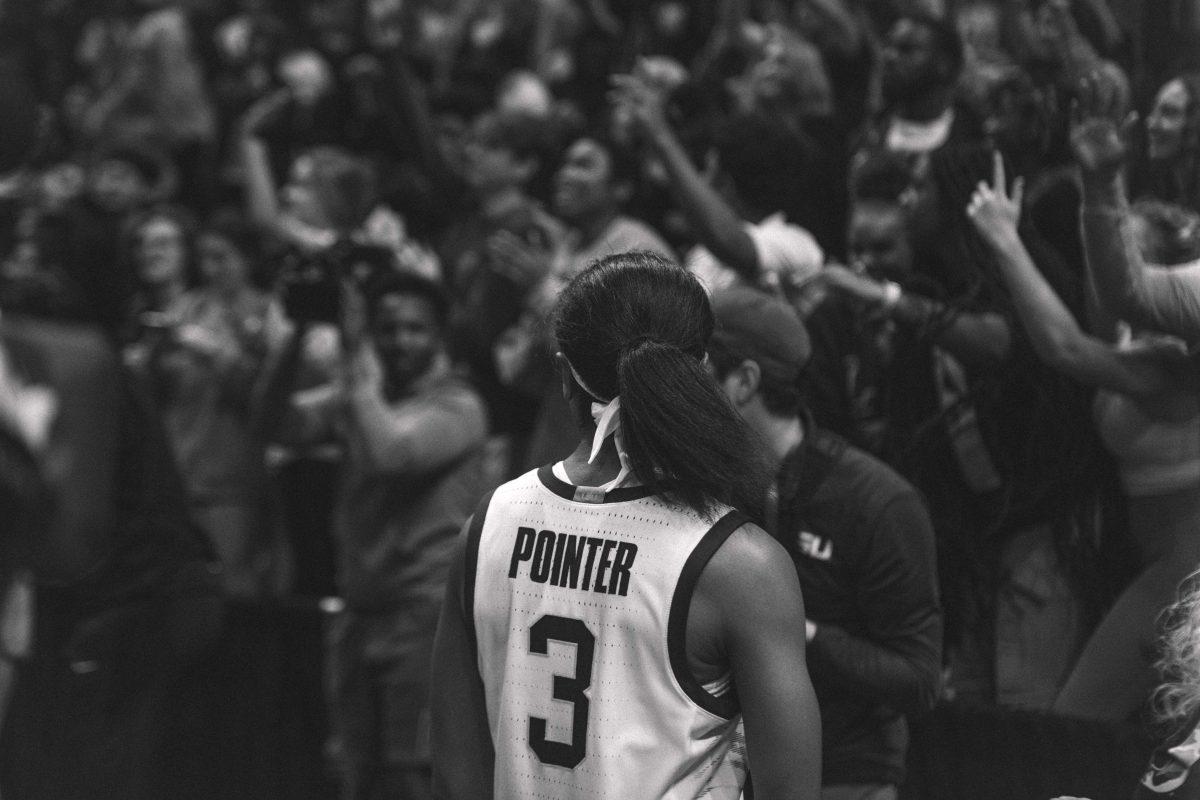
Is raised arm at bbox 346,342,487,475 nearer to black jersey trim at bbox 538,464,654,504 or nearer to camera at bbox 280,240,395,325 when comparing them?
camera at bbox 280,240,395,325

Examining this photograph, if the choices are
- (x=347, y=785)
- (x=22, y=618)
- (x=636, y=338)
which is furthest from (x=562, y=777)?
(x=347, y=785)

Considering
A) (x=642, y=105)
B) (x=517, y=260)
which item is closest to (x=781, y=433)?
(x=642, y=105)

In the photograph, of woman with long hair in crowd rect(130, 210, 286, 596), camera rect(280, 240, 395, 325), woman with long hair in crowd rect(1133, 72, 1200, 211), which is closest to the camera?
woman with long hair in crowd rect(1133, 72, 1200, 211)

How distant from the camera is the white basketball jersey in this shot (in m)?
2.53

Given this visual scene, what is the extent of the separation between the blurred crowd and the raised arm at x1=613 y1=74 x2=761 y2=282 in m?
0.02

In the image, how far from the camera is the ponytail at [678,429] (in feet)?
8.41

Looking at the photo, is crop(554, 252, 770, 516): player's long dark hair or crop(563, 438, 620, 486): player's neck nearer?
crop(554, 252, 770, 516): player's long dark hair

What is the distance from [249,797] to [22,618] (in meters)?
2.82

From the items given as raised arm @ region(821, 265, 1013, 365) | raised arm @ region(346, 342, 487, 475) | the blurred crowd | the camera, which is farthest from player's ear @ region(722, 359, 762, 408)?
the camera

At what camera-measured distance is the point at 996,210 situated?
4059 millimetres

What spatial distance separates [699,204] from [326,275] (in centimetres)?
172

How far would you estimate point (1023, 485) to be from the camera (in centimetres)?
450

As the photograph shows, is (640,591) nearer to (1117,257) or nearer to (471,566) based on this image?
(471,566)

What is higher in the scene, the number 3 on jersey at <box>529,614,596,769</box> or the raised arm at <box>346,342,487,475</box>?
the number 3 on jersey at <box>529,614,596,769</box>
